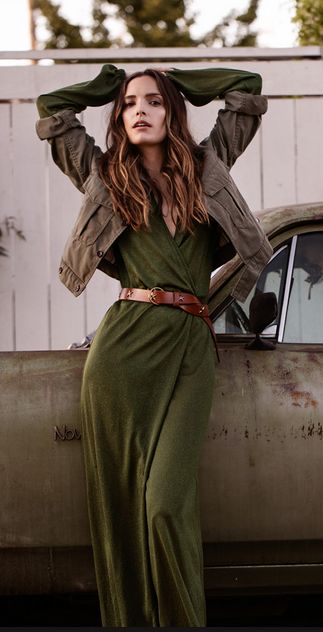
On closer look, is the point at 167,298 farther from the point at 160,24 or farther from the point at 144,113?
the point at 160,24

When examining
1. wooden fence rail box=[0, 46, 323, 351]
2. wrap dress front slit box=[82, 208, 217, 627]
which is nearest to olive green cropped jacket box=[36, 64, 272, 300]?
wrap dress front slit box=[82, 208, 217, 627]

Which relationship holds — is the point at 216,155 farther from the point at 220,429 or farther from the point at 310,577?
the point at 310,577

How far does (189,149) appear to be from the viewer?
4.12 m

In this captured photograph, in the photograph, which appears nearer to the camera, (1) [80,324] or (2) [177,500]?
(2) [177,500]

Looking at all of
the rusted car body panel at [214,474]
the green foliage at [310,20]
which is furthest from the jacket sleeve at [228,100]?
the green foliage at [310,20]

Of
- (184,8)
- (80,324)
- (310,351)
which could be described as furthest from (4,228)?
(184,8)

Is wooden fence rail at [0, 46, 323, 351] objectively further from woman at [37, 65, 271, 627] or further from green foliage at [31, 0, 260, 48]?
green foliage at [31, 0, 260, 48]

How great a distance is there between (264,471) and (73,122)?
1.35 meters

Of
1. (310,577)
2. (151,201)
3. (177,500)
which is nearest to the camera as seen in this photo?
(177,500)

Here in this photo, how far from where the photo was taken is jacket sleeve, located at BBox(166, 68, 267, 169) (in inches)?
168

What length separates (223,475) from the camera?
4.17 metres

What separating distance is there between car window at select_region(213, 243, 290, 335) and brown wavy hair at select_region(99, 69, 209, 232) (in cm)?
62

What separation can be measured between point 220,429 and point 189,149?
94cm

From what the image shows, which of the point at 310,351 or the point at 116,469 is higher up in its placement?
the point at 310,351
